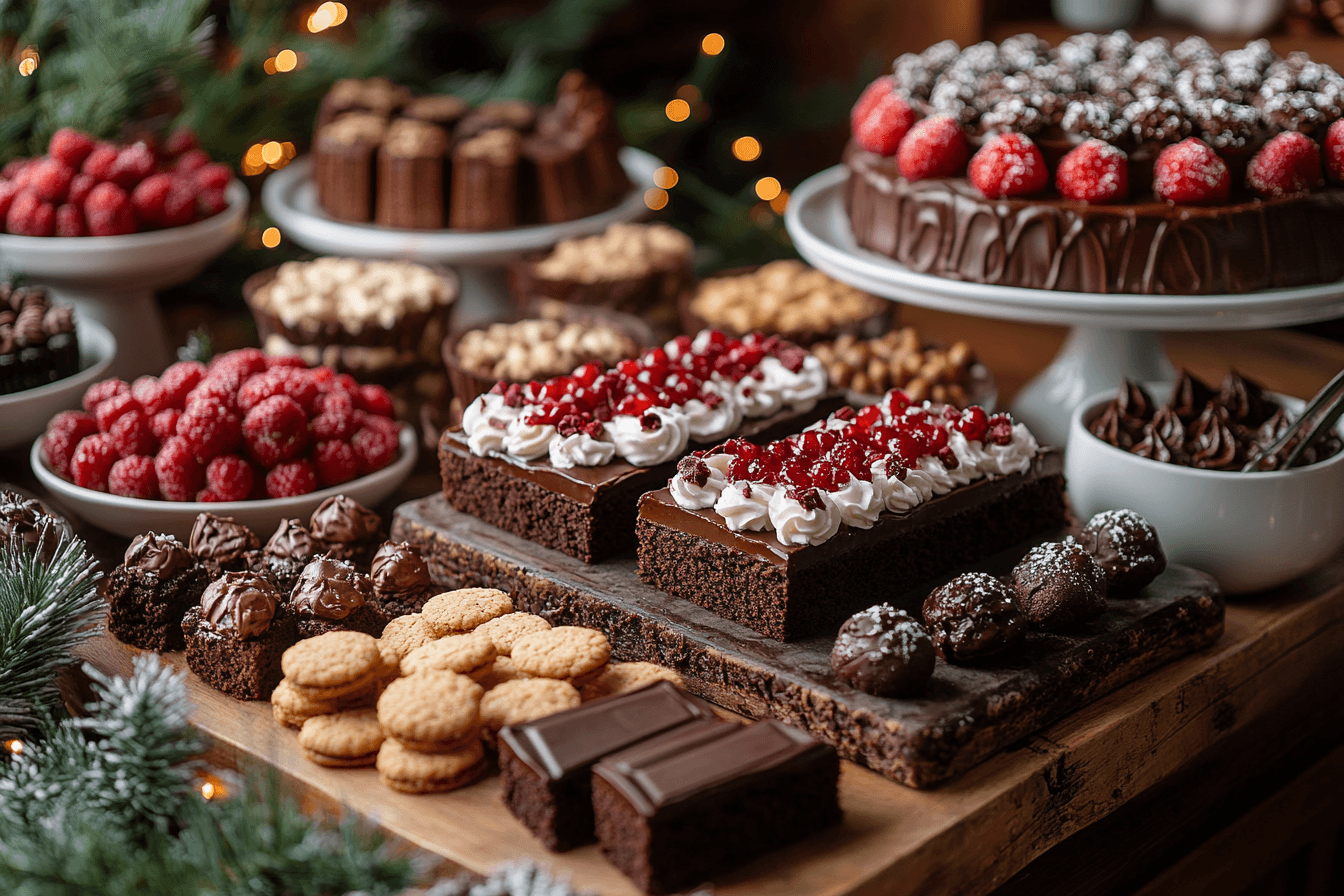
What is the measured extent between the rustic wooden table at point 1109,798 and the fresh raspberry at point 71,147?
842mm

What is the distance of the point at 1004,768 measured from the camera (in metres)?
1.31

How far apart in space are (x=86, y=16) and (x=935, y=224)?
198 cm

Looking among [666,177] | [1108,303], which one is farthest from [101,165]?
[1108,303]

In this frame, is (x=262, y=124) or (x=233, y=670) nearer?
(x=233, y=670)

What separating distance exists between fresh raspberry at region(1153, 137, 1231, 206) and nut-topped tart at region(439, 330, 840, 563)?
1.94 ft

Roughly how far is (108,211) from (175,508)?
826mm

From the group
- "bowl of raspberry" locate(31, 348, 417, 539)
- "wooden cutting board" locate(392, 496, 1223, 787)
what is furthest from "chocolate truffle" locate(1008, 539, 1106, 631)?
"bowl of raspberry" locate(31, 348, 417, 539)

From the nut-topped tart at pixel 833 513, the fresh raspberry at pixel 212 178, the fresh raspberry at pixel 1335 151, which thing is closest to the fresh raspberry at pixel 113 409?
the fresh raspberry at pixel 212 178

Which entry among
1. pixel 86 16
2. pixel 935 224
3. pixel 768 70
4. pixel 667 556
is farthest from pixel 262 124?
pixel 667 556

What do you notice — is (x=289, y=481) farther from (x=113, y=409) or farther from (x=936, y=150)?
(x=936, y=150)

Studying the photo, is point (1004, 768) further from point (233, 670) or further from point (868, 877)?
point (233, 670)

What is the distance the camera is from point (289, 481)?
5.81 ft

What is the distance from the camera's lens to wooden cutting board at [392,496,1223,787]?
1.28m

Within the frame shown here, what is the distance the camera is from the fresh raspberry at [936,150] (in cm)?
194
